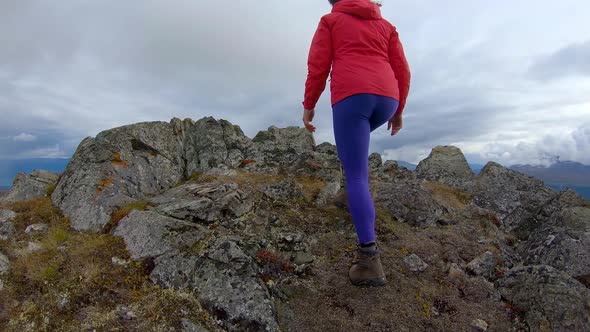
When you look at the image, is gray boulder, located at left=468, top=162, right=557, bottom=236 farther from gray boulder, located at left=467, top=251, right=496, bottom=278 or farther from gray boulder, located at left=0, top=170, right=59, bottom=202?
gray boulder, located at left=0, top=170, right=59, bottom=202

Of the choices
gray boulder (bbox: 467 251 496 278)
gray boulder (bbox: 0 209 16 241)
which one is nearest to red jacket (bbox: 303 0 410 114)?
gray boulder (bbox: 467 251 496 278)

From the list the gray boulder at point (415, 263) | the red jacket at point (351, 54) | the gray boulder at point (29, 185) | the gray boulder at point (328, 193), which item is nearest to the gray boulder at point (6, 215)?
the gray boulder at point (29, 185)

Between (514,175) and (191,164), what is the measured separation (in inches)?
634

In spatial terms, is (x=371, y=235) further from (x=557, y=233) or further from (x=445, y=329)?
(x=557, y=233)

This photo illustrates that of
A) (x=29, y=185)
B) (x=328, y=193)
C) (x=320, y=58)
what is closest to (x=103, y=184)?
(x=29, y=185)

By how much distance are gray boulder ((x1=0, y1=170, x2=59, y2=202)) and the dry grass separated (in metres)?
5.05

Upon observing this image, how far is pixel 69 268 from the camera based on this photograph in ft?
23.9

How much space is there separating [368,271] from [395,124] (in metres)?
3.30

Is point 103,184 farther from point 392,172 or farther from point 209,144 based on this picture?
point 392,172

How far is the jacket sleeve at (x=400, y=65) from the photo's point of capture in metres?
7.07

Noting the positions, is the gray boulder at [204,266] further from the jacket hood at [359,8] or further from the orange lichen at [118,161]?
the jacket hood at [359,8]

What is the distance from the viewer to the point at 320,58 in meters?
6.57

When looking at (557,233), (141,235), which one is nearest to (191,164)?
(141,235)

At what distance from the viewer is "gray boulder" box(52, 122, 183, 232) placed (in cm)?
1005
